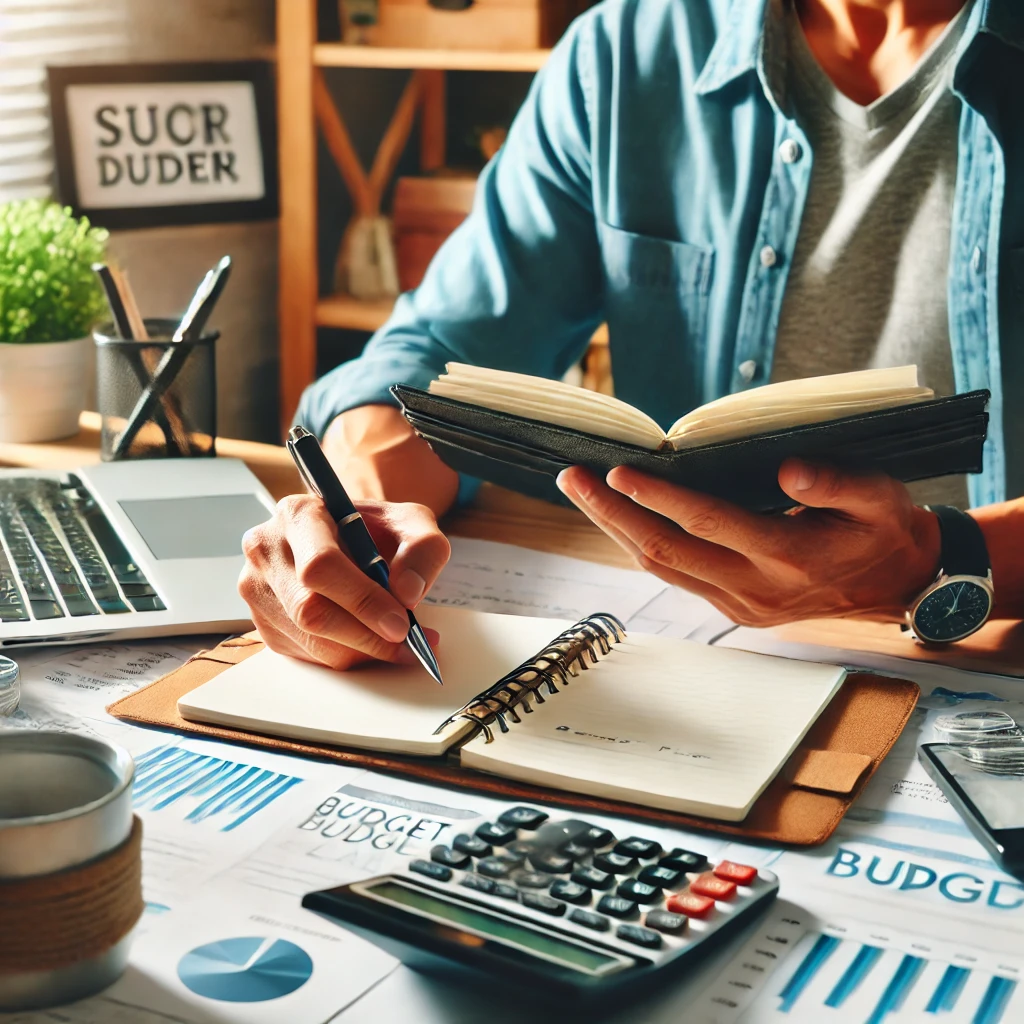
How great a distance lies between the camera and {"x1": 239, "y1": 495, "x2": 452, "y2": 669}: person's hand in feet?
2.51

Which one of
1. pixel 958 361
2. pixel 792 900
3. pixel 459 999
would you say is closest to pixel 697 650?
pixel 792 900

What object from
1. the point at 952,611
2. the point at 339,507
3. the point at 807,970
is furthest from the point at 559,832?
the point at 952,611

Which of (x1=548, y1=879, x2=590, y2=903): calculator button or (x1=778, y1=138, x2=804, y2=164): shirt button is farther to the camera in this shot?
(x1=778, y1=138, x2=804, y2=164): shirt button

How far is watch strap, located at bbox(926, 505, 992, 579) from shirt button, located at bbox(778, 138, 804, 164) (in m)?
0.51

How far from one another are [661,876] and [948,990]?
0.39 ft

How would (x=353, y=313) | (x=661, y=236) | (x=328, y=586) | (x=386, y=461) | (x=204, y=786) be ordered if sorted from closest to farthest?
1. (x=204, y=786)
2. (x=328, y=586)
3. (x=386, y=461)
4. (x=661, y=236)
5. (x=353, y=313)

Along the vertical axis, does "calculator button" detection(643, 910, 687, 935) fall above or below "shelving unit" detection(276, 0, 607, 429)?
below

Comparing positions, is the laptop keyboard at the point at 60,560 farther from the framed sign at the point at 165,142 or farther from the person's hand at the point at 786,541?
the framed sign at the point at 165,142

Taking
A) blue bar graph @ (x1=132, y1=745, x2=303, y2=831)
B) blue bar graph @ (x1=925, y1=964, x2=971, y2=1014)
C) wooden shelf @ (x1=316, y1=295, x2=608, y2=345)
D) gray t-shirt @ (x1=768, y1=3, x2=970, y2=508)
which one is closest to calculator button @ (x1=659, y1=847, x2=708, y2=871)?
blue bar graph @ (x1=925, y1=964, x2=971, y2=1014)

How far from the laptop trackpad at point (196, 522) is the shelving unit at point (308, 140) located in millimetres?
1262

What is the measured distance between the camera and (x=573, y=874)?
538 mm

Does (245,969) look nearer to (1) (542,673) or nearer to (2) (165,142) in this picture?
(1) (542,673)

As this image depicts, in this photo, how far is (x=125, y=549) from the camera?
3.21 ft

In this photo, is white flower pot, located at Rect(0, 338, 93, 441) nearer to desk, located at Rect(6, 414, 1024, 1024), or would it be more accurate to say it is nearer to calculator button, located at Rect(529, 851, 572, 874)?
desk, located at Rect(6, 414, 1024, 1024)
